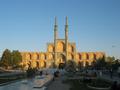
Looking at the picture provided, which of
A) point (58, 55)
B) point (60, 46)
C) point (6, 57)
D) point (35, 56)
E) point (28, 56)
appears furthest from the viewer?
point (35, 56)

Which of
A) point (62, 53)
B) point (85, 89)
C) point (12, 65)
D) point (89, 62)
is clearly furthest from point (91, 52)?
point (85, 89)

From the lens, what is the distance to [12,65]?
3575 inches

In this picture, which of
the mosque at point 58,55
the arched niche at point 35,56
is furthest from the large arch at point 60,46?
the arched niche at point 35,56

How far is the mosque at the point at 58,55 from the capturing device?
10912cm

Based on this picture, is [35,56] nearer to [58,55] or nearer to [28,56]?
[28,56]

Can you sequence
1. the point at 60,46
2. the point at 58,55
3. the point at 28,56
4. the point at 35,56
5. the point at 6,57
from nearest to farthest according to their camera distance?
the point at 6,57
the point at 58,55
the point at 60,46
the point at 28,56
the point at 35,56

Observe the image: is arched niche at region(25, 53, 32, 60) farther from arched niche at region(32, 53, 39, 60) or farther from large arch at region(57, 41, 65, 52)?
large arch at region(57, 41, 65, 52)

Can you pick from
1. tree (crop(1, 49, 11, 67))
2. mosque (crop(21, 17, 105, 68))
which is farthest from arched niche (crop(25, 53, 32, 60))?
tree (crop(1, 49, 11, 67))

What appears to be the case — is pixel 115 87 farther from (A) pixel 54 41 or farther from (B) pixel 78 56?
(B) pixel 78 56

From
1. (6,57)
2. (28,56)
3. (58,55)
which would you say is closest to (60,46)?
(58,55)

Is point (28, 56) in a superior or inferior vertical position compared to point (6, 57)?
superior

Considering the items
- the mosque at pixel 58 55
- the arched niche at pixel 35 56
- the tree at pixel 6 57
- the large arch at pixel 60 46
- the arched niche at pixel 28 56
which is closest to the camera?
the tree at pixel 6 57

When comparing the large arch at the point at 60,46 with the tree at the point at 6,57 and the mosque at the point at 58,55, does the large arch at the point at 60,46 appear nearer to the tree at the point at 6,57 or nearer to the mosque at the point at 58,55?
the mosque at the point at 58,55

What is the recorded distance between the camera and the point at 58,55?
110188mm
